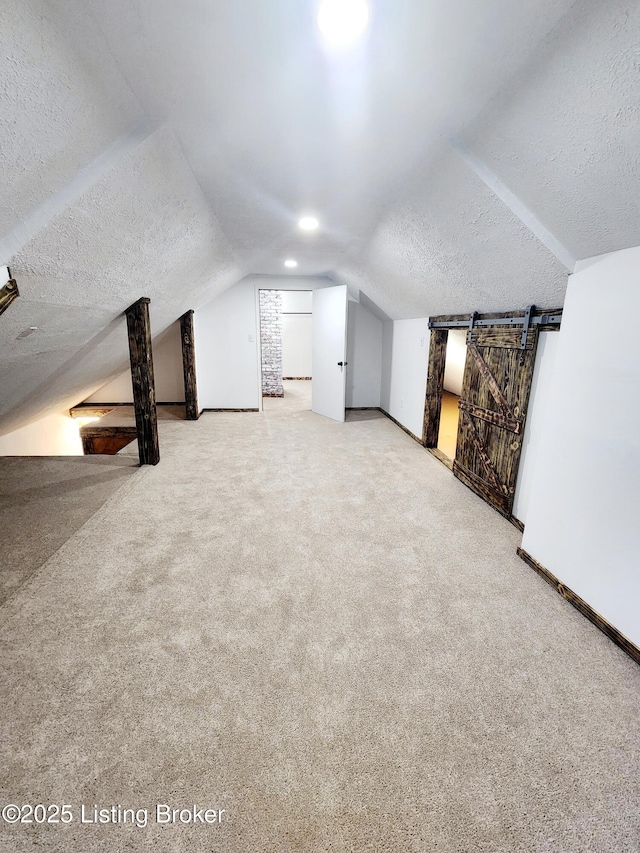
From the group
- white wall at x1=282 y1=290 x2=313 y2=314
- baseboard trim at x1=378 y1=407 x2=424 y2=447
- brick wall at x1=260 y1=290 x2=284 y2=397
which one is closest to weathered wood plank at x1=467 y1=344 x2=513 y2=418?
baseboard trim at x1=378 y1=407 x2=424 y2=447

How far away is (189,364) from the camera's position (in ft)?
17.4

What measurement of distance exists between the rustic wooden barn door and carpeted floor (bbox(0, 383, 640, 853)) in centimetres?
48

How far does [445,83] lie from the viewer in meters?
1.35

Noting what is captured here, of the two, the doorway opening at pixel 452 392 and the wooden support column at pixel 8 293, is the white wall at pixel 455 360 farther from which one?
the wooden support column at pixel 8 293

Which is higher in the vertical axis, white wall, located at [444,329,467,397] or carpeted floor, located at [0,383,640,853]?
white wall, located at [444,329,467,397]

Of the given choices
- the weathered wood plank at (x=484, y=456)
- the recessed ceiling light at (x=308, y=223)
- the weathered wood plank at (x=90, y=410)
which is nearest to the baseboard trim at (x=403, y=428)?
the weathered wood plank at (x=484, y=456)

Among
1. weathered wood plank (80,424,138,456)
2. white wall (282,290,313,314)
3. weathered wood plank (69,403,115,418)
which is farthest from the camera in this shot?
white wall (282,290,313,314)

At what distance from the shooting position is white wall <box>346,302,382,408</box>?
5908 mm

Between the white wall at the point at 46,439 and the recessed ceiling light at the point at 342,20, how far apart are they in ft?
16.3

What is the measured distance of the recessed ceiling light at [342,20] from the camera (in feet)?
3.43

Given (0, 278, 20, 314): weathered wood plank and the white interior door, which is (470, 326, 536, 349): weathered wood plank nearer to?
the white interior door

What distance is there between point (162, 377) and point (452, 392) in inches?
239

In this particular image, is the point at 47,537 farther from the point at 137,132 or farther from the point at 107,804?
the point at 137,132

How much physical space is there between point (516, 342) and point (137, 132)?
2593 mm
